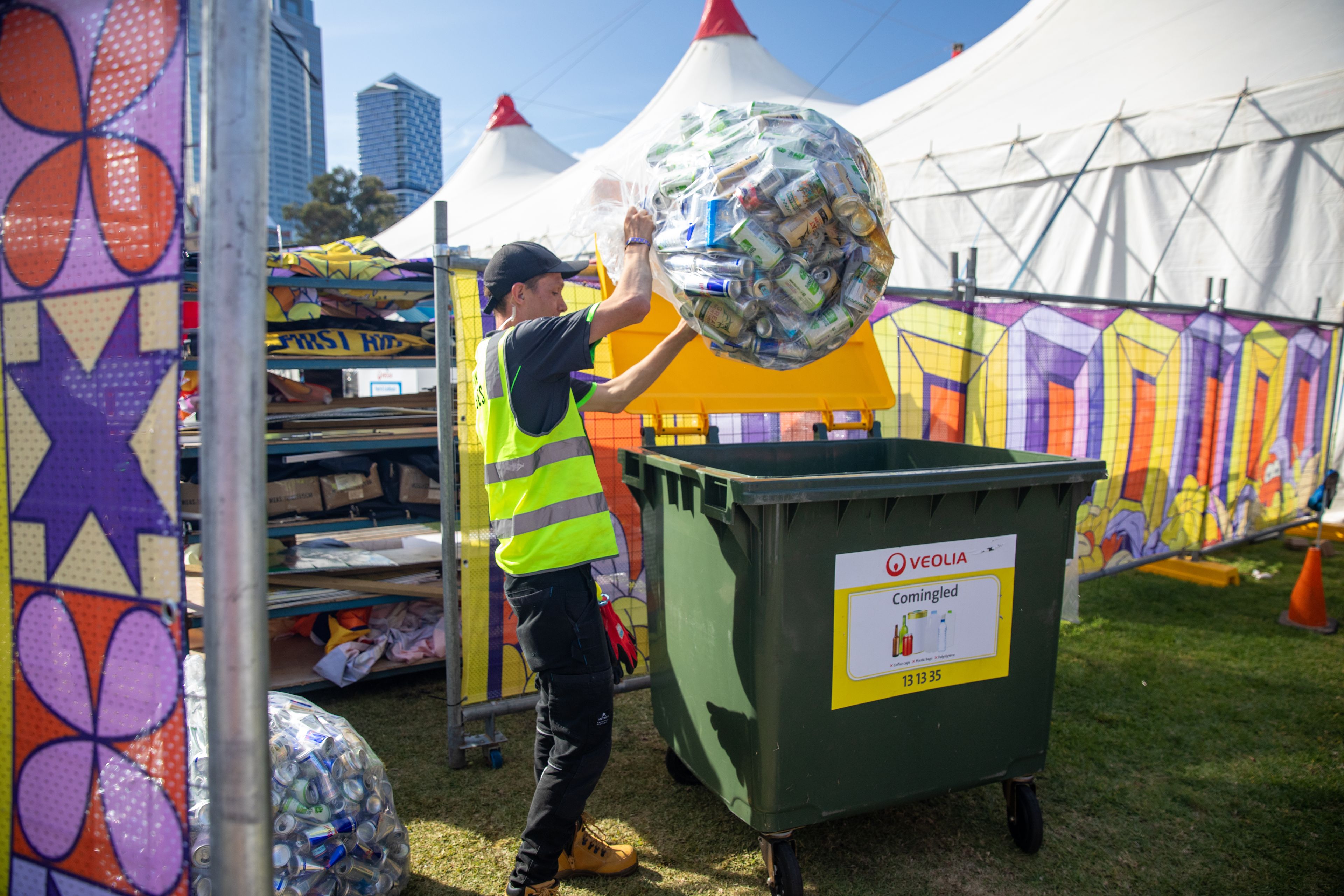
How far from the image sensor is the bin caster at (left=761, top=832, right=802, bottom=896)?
2336 millimetres

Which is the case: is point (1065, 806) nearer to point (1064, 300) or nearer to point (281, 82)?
point (1064, 300)

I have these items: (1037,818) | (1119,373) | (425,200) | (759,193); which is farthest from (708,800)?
(425,200)

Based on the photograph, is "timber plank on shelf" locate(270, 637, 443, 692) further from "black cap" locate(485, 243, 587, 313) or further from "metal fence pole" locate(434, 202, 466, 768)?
"black cap" locate(485, 243, 587, 313)

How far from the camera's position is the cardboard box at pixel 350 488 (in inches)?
158

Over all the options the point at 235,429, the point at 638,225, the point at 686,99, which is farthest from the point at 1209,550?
the point at 686,99

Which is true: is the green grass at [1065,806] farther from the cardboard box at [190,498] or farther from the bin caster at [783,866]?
the cardboard box at [190,498]

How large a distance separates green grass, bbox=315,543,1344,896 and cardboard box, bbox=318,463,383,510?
100 centimetres

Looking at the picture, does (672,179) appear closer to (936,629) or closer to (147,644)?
(936,629)

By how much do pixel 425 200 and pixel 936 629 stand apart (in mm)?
24982

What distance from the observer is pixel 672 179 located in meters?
2.55

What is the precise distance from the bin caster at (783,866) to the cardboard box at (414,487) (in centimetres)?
257

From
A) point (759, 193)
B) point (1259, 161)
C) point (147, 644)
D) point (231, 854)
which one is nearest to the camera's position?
point (231, 854)

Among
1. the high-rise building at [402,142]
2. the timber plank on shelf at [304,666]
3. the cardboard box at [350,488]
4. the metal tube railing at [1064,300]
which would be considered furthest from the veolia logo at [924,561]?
the high-rise building at [402,142]

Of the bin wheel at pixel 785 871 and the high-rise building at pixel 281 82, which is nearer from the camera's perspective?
the high-rise building at pixel 281 82
